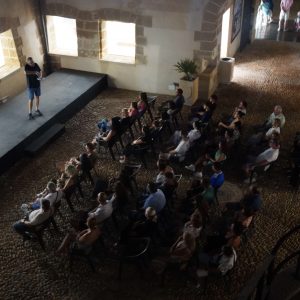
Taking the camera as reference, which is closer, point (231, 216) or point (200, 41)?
point (231, 216)

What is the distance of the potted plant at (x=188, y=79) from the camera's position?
11.0 metres

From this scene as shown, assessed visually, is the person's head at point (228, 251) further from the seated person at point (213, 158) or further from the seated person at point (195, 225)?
the seated person at point (213, 158)

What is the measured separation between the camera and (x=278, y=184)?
823 cm

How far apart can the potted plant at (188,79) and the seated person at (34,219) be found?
5.64 meters

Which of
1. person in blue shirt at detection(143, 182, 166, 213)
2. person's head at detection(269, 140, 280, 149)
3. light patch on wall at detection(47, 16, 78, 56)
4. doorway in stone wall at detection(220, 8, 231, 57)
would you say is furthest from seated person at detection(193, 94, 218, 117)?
light patch on wall at detection(47, 16, 78, 56)

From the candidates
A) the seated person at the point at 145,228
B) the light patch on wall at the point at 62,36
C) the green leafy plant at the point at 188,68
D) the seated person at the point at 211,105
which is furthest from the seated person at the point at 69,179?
the light patch on wall at the point at 62,36

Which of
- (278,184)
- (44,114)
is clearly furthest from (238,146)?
(44,114)

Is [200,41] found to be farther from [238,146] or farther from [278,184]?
[278,184]

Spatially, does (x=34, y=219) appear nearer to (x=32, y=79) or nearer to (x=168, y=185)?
(x=168, y=185)

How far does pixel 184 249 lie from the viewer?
5.93m

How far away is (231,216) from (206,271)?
1.50 m

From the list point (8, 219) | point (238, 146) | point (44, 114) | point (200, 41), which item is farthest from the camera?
point (200, 41)

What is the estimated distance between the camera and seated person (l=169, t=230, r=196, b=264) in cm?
588

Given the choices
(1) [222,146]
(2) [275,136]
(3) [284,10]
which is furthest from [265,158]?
(3) [284,10]
